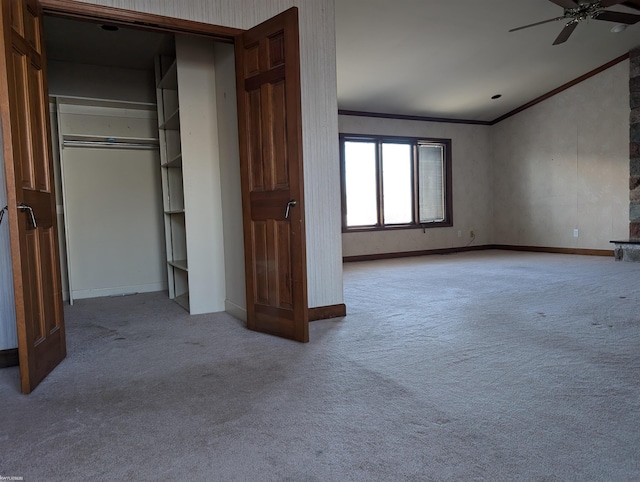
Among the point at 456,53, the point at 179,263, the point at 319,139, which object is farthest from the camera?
the point at 456,53

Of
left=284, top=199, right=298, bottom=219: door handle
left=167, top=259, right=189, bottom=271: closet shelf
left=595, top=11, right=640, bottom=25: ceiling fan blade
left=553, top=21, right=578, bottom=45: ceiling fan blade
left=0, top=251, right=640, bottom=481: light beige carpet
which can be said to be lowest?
left=0, top=251, right=640, bottom=481: light beige carpet

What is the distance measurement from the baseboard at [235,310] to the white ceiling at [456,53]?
11.5 ft

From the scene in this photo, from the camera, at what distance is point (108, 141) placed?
16.9 ft

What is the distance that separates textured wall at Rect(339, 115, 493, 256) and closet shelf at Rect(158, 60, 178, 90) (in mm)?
3848

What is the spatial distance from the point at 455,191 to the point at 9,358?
8197 millimetres

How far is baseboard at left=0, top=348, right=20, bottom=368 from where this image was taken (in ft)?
8.80

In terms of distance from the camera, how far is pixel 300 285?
2.92 metres

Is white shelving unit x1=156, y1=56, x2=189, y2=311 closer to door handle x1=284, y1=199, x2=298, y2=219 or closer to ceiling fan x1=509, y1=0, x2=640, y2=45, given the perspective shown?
door handle x1=284, y1=199, x2=298, y2=219

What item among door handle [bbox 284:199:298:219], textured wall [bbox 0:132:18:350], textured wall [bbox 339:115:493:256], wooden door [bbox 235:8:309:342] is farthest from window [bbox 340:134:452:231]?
textured wall [bbox 0:132:18:350]

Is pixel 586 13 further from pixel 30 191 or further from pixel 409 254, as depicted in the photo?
pixel 30 191

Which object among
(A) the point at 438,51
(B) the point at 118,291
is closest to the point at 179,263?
(B) the point at 118,291

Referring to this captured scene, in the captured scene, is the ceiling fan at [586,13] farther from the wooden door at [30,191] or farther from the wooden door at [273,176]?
the wooden door at [30,191]

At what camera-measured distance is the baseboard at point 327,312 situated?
3533 mm

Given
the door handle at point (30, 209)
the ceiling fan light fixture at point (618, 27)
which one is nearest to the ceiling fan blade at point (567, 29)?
the ceiling fan light fixture at point (618, 27)
